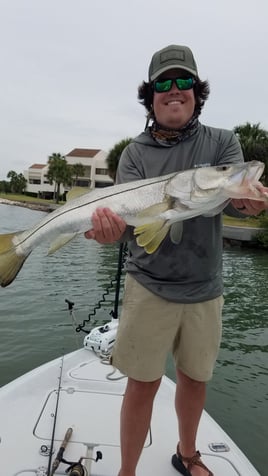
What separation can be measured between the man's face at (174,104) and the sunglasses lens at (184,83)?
0.02 metres

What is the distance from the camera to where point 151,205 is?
2.35 metres

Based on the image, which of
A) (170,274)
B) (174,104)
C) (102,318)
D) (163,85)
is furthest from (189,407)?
(102,318)

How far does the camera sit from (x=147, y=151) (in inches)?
104

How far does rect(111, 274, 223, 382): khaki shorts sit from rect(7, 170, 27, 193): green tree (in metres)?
109

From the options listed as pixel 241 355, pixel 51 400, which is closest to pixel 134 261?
pixel 51 400

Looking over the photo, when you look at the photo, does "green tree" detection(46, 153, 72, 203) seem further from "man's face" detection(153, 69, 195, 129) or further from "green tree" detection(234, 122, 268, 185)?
"man's face" detection(153, 69, 195, 129)

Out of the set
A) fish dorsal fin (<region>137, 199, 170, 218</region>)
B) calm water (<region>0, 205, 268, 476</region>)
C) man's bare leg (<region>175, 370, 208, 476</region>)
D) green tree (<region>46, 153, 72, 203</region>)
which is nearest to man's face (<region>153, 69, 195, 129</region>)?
fish dorsal fin (<region>137, 199, 170, 218</region>)

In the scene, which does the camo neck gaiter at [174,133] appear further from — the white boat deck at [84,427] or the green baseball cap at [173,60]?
the white boat deck at [84,427]

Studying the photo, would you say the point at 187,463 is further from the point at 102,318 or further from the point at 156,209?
the point at 102,318

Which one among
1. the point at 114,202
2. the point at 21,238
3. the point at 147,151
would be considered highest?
the point at 147,151

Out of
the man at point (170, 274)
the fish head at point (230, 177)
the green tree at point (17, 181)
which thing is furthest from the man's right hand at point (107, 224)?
the green tree at point (17, 181)

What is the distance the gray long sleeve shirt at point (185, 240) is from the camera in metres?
2.48

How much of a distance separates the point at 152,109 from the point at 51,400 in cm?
257

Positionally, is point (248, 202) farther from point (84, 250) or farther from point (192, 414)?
point (84, 250)
